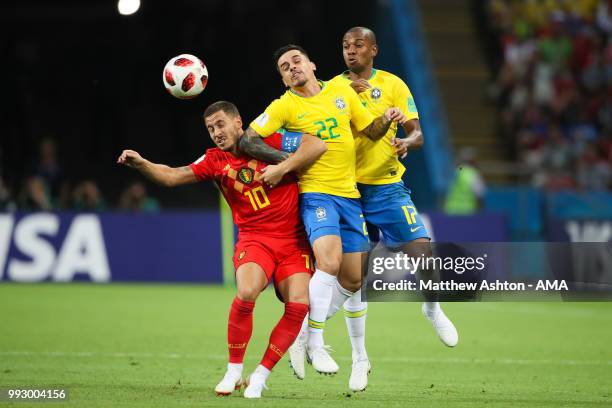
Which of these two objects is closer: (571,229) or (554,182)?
(571,229)

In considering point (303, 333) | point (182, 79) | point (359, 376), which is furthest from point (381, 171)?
point (182, 79)

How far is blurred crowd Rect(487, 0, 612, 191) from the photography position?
22.2 meters

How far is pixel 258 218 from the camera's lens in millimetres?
8336

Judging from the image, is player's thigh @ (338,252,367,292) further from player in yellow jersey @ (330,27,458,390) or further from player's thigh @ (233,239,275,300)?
player's thigh @ (233,239,275,300)

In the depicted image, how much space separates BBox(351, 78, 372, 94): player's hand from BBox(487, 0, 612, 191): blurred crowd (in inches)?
515

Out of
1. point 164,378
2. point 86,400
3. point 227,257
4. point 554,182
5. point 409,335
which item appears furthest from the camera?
point 554,182

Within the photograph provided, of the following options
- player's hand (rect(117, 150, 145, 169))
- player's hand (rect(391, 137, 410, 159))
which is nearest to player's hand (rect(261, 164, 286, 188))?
player's hand (rect(117, 150, 145, 169))

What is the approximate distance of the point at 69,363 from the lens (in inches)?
386

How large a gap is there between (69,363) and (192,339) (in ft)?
7.65

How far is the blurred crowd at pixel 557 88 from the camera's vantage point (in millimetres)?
22172

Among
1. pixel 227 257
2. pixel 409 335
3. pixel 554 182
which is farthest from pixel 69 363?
pixel 554 182

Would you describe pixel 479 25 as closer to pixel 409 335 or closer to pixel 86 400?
pixel 409 335

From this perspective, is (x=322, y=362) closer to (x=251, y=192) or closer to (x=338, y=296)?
(x=338, y=296)

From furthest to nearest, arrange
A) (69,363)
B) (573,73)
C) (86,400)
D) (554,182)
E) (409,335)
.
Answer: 1. (573,73)
2. (554,182)
3. (409,335)
4. (69,363)
5. (86,400)
